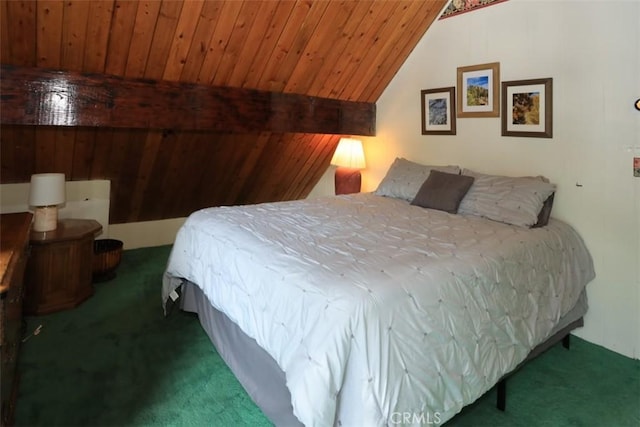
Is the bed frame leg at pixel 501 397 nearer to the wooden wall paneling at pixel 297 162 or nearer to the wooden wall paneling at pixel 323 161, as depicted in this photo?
the wooden wall paneling at pixel 297 162

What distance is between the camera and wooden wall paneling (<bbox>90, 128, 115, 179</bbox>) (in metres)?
2.91

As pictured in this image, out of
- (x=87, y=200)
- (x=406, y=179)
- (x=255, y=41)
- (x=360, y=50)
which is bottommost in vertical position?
(x=87, y=200)

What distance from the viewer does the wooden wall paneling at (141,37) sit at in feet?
7.21

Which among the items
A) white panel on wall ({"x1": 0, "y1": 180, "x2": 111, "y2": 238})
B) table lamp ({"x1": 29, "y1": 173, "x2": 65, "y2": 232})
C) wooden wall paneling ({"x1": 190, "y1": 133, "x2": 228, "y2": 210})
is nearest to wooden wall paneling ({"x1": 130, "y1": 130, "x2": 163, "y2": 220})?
white panel on wall ({"x1": 0, "y1": 180, "x2": 111, "y2": 238})

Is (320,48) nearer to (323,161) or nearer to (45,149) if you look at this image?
(323,161)

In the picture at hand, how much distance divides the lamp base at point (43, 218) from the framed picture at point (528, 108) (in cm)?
338

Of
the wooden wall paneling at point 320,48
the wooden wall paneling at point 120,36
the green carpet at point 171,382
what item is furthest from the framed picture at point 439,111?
the wooden wall paneling at point 120,36

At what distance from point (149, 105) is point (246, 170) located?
1375 mm

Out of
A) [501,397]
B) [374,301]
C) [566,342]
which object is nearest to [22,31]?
[374,301]

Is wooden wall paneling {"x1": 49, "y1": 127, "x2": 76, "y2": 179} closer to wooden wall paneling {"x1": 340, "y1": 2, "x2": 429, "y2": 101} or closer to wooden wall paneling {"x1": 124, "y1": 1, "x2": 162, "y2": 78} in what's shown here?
wooden wall paneling {"x1": 124, "y1": 1, "x2": 162, "y2": 78}

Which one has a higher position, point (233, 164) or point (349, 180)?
point (233, 164)

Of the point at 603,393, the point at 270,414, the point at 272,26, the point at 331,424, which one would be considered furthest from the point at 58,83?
the point at 603,393

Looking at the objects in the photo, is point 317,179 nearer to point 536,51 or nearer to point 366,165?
point 366,165

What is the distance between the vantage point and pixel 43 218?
2621 millimetres
